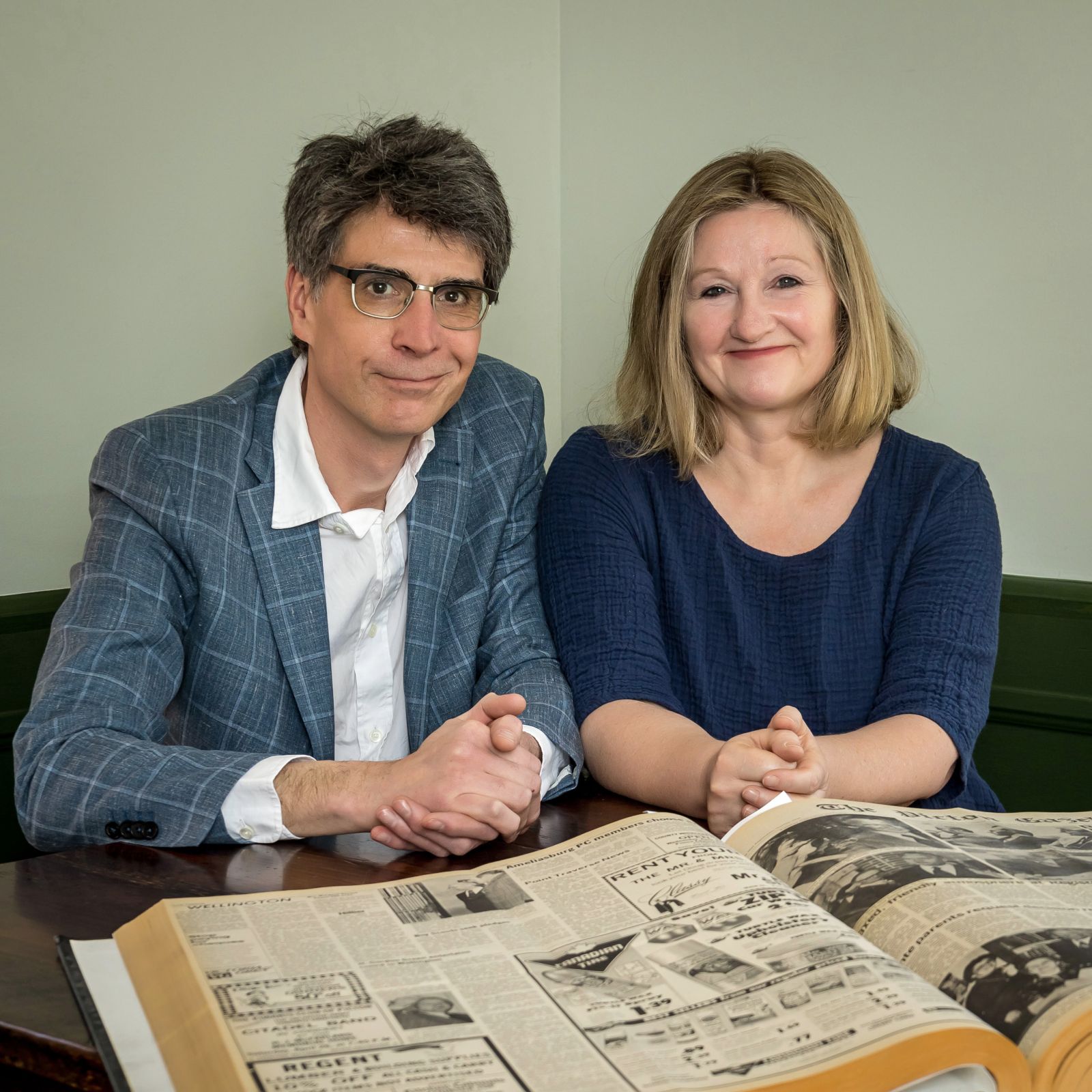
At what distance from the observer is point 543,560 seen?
1536mm

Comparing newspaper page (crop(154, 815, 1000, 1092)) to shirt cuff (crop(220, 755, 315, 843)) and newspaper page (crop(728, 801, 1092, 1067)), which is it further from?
shirt cuff (crop(220, 755, 315, 843))

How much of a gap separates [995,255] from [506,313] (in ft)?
2.98

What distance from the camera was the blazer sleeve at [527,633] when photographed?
1313 millimetres

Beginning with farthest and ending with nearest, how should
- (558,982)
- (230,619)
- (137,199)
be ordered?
1. (137,199)
2. (230,619)
3. (558,982)

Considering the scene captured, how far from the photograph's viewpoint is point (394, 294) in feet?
4.67

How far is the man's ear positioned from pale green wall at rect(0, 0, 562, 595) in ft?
1.53

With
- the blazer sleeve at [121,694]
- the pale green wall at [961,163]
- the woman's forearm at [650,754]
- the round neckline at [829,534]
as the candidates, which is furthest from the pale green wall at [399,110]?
the woman's forearm at [650,754]

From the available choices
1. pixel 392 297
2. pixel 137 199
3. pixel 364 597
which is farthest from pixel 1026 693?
pixel 137 199

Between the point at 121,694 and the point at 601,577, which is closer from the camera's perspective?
the point at 121,694

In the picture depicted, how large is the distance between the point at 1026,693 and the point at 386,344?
1182 mm

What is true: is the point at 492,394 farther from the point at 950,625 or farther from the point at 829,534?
the point at 950,625

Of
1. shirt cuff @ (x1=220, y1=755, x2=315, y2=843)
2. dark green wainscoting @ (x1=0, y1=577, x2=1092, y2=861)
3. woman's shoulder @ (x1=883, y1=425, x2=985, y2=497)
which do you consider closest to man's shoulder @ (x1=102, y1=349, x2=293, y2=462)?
shirt cuff @ (x1=220, y1=755, x2=315, y2=843)

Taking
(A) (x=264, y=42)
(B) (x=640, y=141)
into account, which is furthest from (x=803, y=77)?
(A) (x=264, y=42)

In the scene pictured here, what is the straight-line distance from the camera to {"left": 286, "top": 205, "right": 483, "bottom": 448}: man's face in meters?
1.40
